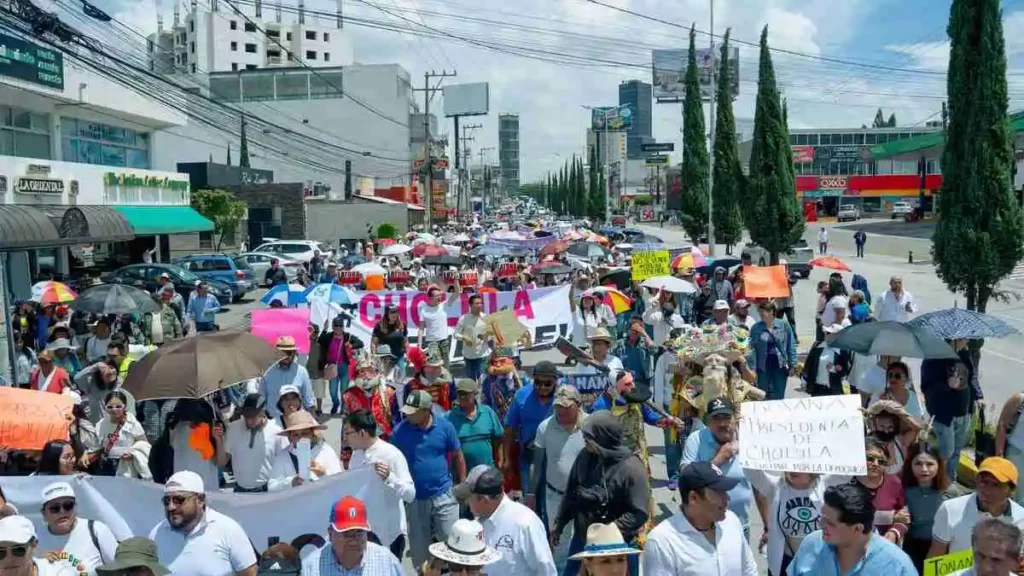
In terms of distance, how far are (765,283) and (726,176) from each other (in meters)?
20.6

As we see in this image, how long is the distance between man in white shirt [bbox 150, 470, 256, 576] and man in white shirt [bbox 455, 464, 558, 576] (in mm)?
1302

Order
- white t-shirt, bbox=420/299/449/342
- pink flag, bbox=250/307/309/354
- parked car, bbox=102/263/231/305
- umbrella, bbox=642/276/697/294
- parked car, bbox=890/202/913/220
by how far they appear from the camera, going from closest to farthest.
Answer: pink flag, bbox=250/307/309/354
white t-shirt, bbox=420/299/449/342
umbrella, bbox=642/276/697/294
parked car, bbox=102/263/231/305
parked car, bbox=890/202/913/220

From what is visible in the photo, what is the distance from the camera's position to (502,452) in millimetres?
7469

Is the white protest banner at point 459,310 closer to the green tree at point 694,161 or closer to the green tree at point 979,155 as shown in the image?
the green tree at point 979,155

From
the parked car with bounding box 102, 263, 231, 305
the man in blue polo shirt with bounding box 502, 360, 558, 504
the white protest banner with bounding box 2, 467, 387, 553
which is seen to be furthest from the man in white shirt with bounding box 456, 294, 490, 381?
the parked car with bounding box 102, 263, 231, 305

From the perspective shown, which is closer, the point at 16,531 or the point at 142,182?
the point at 16,531

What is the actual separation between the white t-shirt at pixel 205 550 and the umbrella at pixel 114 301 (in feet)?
31.7

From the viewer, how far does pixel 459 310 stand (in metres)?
16.3

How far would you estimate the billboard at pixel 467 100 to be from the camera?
12019cm

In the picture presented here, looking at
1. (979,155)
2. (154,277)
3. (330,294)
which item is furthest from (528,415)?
(154,277)

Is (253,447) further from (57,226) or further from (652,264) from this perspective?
(57,226)

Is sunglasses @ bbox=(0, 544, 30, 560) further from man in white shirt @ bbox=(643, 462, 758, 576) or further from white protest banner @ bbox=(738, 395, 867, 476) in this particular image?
white protest banner @ bbox=(738, 395, 867, 476)

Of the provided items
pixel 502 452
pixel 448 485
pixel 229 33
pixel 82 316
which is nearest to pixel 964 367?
pixel 502 452

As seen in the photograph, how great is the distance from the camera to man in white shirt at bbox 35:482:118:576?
17.4ft
